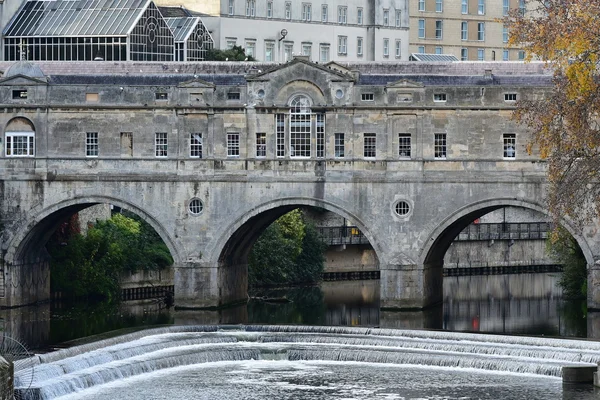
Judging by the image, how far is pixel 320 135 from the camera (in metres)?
83.1

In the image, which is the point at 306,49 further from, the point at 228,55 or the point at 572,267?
the point at 572,267

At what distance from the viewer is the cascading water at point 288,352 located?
215 ft

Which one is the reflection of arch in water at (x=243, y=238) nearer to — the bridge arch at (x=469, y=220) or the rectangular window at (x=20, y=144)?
the bridge arch at (x=469, y=220)

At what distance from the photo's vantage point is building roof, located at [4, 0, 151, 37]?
395 feet

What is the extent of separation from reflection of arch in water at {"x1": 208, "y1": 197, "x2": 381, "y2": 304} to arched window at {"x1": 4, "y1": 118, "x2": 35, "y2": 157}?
9.51 metres

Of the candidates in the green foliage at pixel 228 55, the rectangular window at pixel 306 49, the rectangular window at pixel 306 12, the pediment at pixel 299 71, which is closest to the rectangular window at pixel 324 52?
the rectangular window at pixel 306 49

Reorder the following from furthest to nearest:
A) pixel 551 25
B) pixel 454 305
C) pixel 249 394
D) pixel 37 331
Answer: pixel 454 305
pixel 37 331
pixel 249 394
pixel 551 25

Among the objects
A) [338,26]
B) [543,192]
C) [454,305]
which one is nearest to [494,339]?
[543,192]

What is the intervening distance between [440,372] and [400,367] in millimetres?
1811

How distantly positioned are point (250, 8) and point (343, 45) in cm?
1022

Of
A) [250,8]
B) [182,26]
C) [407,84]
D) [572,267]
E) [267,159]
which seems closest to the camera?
[407,84]

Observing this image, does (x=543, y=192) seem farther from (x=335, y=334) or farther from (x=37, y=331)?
(x=37, y=331)

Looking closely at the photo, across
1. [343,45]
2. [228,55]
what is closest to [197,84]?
[228,55]

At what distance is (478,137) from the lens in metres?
81.6
